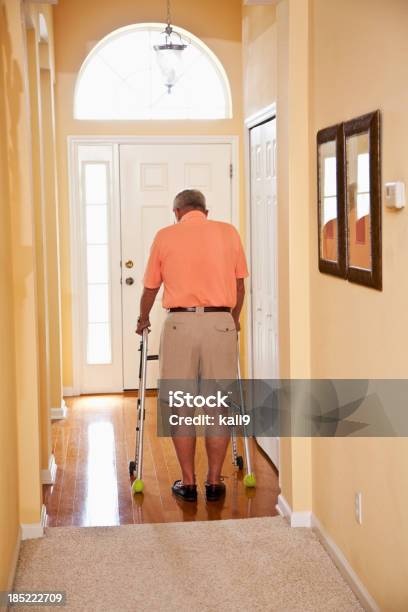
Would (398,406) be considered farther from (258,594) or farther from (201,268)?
(201,268)

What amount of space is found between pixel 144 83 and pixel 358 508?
4.58 metres

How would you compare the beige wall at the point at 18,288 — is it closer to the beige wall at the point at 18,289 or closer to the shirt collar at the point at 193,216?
the beige wall at the point at 18,289

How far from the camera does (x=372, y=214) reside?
2947 mm

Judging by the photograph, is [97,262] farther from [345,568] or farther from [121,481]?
[345,568]

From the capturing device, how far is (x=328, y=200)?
364 centimetres

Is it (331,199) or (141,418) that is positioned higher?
(331,199)

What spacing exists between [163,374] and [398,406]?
6.32 ft

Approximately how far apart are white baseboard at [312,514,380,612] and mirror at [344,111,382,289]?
1.12m

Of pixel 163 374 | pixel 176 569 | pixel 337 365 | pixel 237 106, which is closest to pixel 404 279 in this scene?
pixel 337 365

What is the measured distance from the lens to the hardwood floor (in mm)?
4402

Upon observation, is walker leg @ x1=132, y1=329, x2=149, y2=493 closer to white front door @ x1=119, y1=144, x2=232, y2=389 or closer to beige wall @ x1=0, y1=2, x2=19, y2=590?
beige wall @ x1=0, y1=2, x2=19, y2=590

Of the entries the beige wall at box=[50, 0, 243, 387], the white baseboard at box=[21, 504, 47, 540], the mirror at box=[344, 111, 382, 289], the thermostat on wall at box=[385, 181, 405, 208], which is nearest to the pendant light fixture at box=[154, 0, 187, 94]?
the beige wall at box=[50, 0, 243, 387]

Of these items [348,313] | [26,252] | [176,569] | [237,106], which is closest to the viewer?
[348,313]

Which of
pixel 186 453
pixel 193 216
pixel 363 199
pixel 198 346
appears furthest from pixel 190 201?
pixel 363 199
